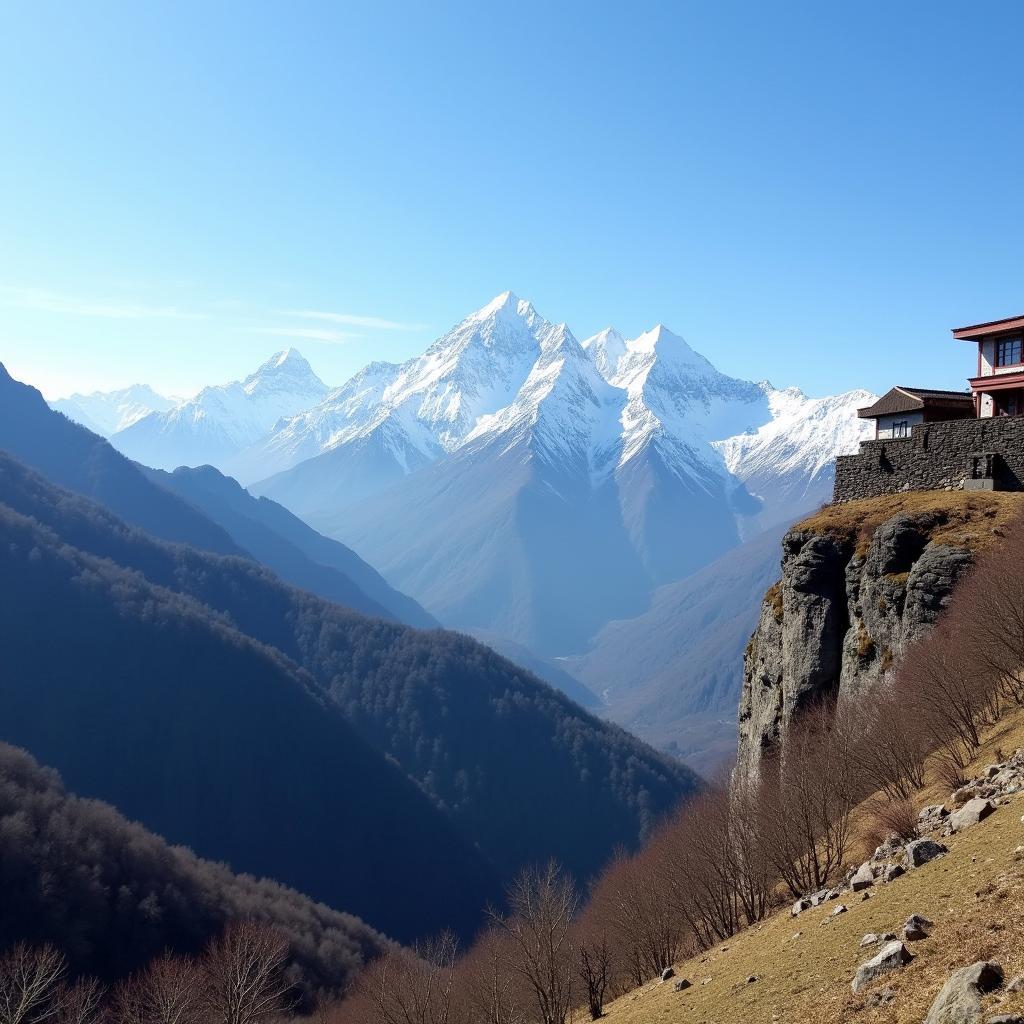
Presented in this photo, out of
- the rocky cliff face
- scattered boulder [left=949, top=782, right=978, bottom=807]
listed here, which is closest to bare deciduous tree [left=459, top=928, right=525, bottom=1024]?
the rocky cliff face

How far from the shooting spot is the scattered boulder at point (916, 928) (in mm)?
20031

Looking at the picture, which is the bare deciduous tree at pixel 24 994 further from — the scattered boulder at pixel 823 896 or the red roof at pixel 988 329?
the red roof at pixel 988 329

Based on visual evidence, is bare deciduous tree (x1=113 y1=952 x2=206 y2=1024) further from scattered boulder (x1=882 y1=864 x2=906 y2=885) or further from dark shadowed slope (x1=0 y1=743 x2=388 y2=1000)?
scattered boulder (x1=882 y1=864 x2=906 y2=885)

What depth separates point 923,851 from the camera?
87.2 feet

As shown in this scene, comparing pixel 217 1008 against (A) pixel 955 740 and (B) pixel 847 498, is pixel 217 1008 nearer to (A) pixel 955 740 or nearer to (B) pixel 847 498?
(A) pixel 955 740

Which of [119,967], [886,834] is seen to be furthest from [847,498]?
[119,967]

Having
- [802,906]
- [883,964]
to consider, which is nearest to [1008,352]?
[802,906]

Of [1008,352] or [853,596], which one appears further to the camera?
[1008,352]

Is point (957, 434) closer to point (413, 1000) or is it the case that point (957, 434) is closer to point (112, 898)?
point (413, 1000)

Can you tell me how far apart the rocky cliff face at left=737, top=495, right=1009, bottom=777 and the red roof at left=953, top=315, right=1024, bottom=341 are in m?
13.1

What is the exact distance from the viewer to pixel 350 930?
134m

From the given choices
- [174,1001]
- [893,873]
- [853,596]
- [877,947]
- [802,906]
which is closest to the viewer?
[877,947]

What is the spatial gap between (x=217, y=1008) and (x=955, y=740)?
47.6 m

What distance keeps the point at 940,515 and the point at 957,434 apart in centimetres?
781
